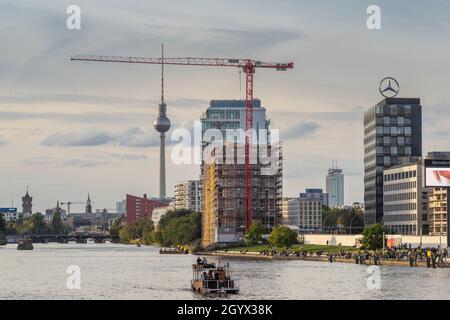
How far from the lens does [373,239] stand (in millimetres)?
195000

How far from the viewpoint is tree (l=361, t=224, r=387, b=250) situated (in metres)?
195

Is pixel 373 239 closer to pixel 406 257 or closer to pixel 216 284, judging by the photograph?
pixel 406 257

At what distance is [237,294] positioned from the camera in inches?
4397

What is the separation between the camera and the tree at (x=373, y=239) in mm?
194625

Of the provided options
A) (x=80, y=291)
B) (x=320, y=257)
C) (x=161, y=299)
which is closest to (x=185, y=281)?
(x=80, y=291)

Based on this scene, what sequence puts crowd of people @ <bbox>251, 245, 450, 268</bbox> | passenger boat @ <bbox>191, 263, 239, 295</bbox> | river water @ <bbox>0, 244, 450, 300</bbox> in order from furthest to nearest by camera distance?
crowd of people @ <bbox>251, 245, 450, 268</bbox>
passenger boat @ <bbox>191, 263, 239, 295</bbox>
river water @ <bbox>0, 244, 450, 300</bbox>

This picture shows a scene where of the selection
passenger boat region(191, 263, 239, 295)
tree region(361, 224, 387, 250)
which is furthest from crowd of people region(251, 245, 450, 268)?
passenger boat region(191, 263, 239, 295)
